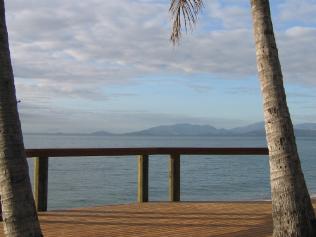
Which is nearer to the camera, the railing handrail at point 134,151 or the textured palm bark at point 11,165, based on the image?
the textured palm bark at point 11,165

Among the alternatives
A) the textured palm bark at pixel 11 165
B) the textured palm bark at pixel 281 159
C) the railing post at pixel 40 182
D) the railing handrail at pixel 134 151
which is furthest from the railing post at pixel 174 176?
the textured palm bark at pixel 11 165

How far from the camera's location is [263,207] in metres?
9.45

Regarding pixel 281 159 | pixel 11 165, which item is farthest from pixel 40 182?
pixel 11 165

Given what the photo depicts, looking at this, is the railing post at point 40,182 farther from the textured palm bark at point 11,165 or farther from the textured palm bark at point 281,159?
the textured palm bark at point 11,165

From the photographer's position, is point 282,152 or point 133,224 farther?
point 133,224

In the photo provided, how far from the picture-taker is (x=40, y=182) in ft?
29.1

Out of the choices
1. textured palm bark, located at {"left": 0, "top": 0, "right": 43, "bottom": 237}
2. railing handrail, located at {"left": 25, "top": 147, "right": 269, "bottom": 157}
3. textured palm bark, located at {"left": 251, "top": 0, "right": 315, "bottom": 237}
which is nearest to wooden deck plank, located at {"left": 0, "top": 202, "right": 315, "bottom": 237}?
railing handrail, located at {"left": 25, "top": 147, "right": 269, "bottom": 157}

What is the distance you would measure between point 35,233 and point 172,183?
6.23m

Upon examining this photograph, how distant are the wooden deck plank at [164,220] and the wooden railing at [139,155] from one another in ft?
1.20

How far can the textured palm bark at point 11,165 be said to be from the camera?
160 inches

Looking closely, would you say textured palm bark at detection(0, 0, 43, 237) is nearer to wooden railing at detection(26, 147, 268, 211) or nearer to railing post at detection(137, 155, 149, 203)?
wooden railing at detection(26, 147, 268, 211)

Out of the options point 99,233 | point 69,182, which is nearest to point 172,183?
point 99,233

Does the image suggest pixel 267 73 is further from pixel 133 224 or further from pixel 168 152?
pixel 168 152

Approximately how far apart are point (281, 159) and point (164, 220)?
285 cm
